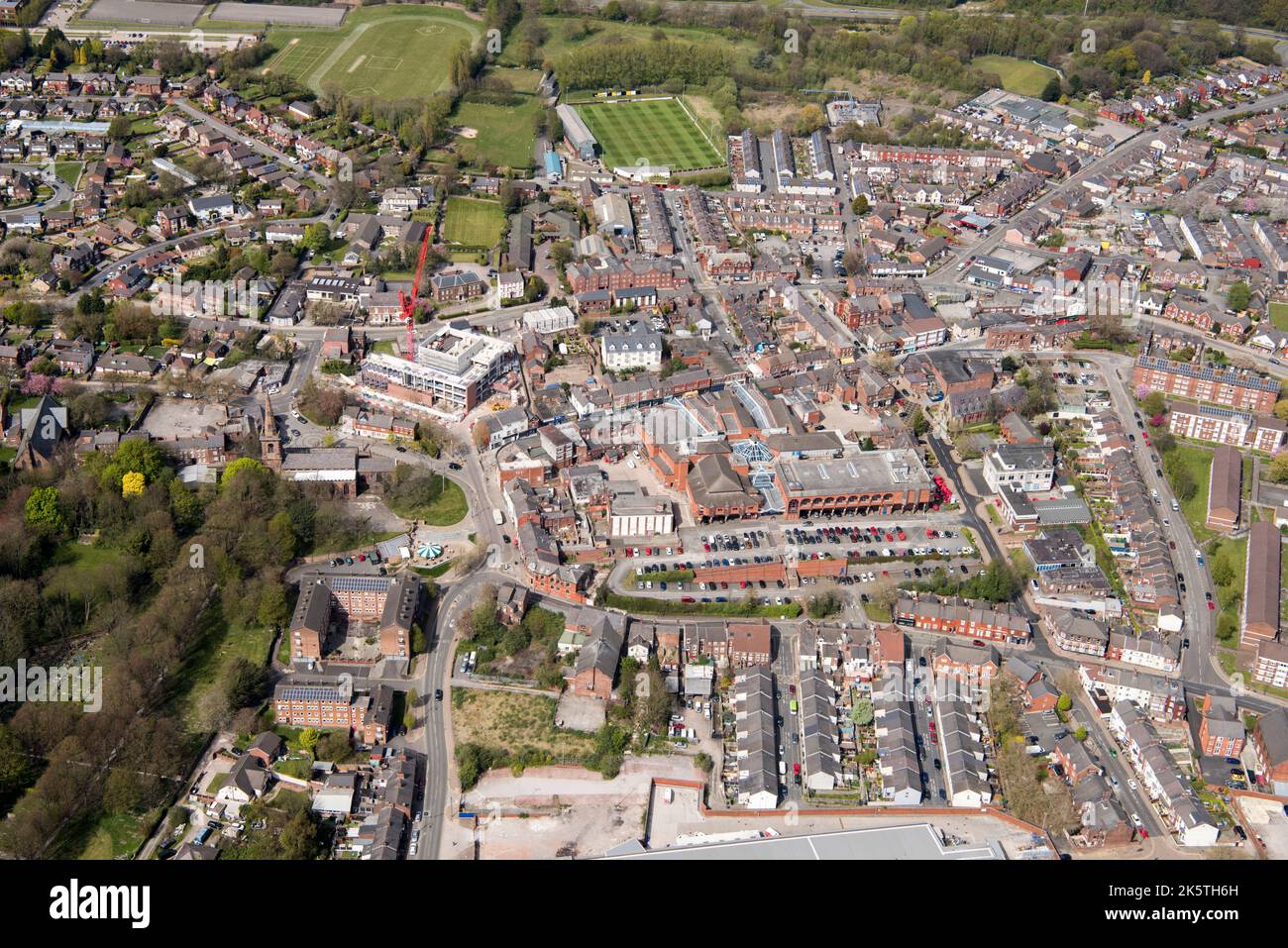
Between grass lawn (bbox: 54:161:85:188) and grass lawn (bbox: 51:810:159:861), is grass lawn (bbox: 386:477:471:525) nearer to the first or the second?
grass lawn (bbox: 51:810:159:861)

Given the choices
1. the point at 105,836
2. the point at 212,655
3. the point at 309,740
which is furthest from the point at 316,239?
the point at 105,836

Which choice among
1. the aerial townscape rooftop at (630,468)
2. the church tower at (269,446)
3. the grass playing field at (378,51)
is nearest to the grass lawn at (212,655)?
the aerial townscape rooftop at (630,468)

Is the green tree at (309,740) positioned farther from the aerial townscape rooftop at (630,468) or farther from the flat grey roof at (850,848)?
the flat grey roof at (850,848)

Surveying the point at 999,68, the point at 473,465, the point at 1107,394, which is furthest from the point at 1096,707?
the point at 999,68

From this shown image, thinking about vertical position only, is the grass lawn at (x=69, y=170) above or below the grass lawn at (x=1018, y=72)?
below

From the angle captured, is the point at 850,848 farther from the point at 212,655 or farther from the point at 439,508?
the point at 212,655

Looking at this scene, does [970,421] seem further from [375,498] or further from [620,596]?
[375,498]
